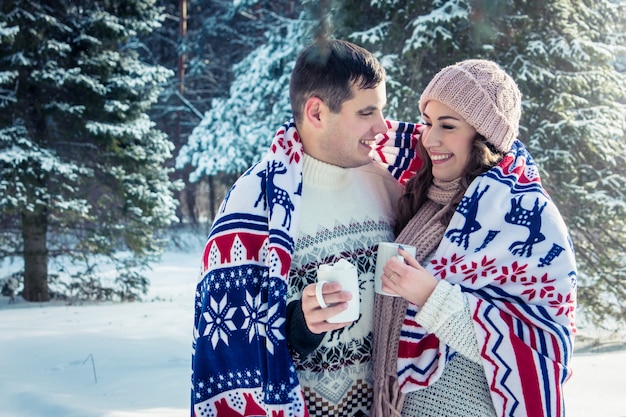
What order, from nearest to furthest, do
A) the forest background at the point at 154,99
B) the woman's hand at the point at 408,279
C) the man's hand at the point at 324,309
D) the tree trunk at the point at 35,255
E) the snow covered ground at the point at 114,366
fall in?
1. the man's hand at the point at 324,309
2. the woman's hand at the point at 408,279
3. the snow covered ground at the point at 114,366
4. the forest background at the point at 154,99
5. the tree trunk at the point at 35,255

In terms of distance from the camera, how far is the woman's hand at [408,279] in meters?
1.94

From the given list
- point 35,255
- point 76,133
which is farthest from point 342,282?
point 35,255

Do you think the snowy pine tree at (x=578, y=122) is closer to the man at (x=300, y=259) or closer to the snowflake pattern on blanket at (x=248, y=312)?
the man at (x=300, y=259)

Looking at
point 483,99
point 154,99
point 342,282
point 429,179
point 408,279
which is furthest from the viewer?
point 154,99

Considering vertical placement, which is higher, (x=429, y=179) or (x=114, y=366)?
(x=429, y=179)

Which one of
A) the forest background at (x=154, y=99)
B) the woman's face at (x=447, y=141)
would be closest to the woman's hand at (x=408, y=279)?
the woman's face at (x=447, y=141)

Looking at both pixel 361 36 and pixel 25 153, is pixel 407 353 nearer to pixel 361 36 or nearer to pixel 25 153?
pixel 361 36

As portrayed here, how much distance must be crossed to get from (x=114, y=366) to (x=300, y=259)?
12.0ft

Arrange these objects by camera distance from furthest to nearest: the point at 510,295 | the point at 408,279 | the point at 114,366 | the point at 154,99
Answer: the point at 154,99, the point at 114,366, the point at 510,295, the point at 408,279

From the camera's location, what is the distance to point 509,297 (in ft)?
6.73

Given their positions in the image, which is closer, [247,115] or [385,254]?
[385,254]

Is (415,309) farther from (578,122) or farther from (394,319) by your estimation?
(578,122)

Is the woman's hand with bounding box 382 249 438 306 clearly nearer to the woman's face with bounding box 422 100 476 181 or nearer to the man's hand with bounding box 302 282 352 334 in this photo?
the man's hand with bounding box 302 282 352 334

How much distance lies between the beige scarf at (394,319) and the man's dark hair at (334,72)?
1.60 ft
